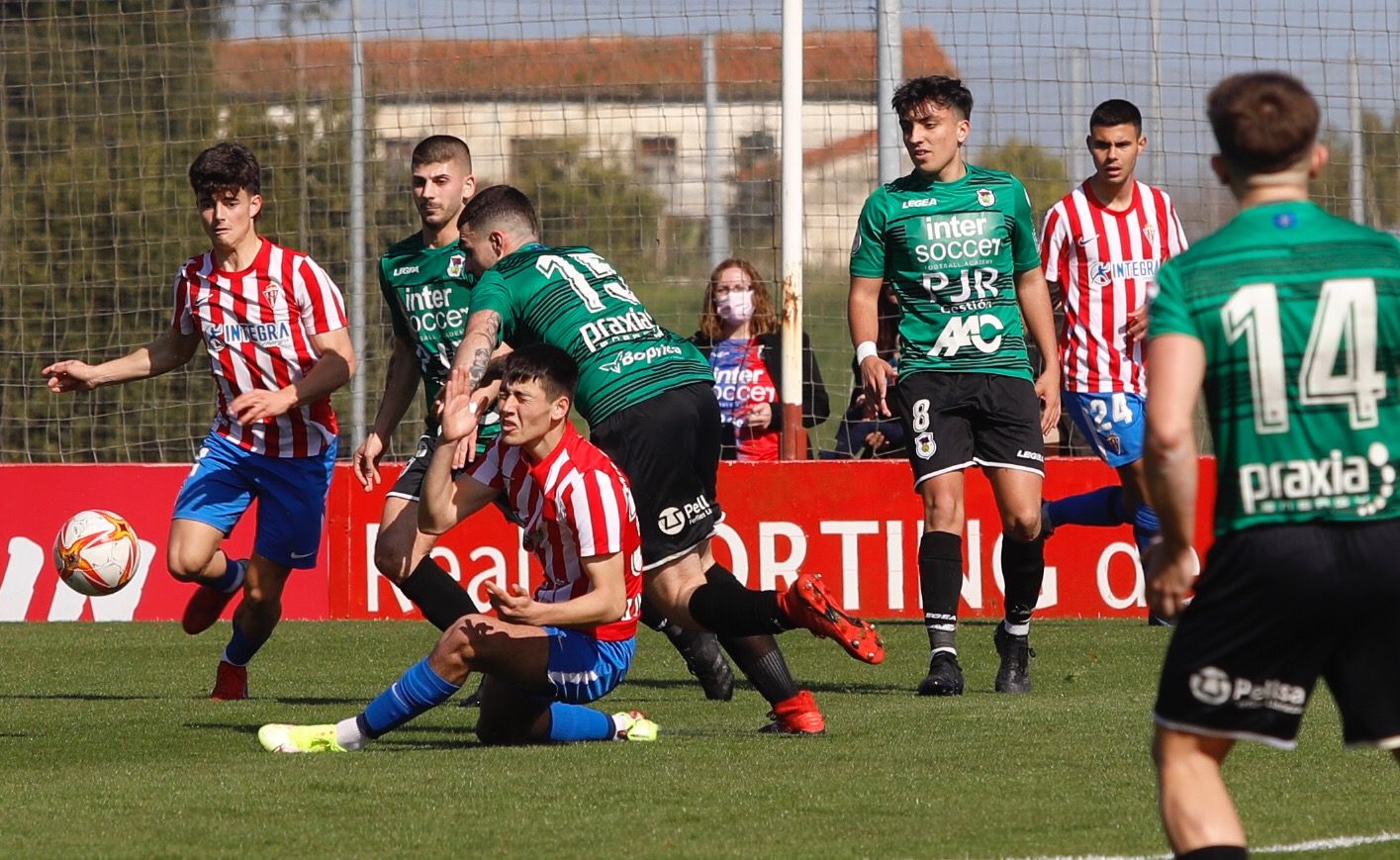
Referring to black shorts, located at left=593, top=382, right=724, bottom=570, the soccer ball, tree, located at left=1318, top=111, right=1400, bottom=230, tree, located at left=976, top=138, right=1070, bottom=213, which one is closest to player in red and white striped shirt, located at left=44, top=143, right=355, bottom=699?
the soccer ball

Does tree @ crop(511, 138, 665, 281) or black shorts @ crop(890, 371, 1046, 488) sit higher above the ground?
tree @ crop(511, 138, 665, 281)

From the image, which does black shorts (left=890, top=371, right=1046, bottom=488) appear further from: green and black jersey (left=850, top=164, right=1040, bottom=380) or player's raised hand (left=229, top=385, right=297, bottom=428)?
player's raised hand (left=229, top=385, right=297, bottom=428)

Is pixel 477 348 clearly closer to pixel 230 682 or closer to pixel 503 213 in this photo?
pixel 503 213

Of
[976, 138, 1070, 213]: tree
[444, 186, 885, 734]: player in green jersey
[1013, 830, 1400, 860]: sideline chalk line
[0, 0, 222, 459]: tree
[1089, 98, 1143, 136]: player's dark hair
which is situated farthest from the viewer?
[0, 0, 222, 459]: tree

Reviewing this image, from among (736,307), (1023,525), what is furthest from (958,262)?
(736,307)

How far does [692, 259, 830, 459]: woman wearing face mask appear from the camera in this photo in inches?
481

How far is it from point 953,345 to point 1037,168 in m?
4.90

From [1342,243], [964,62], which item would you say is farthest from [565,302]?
[964,62]

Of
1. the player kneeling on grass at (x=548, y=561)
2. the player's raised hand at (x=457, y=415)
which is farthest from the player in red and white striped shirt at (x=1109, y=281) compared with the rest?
the player's raised hand at (x=457, y=415)

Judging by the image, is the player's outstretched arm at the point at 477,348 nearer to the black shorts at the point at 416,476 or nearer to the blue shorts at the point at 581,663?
the blue shorts at the point at 581,663

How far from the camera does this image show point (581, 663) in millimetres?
6055

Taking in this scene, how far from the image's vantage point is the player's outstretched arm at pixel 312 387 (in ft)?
25.2

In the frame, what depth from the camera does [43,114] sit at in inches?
533

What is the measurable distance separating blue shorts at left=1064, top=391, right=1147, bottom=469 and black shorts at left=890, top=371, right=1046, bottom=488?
115 cm
